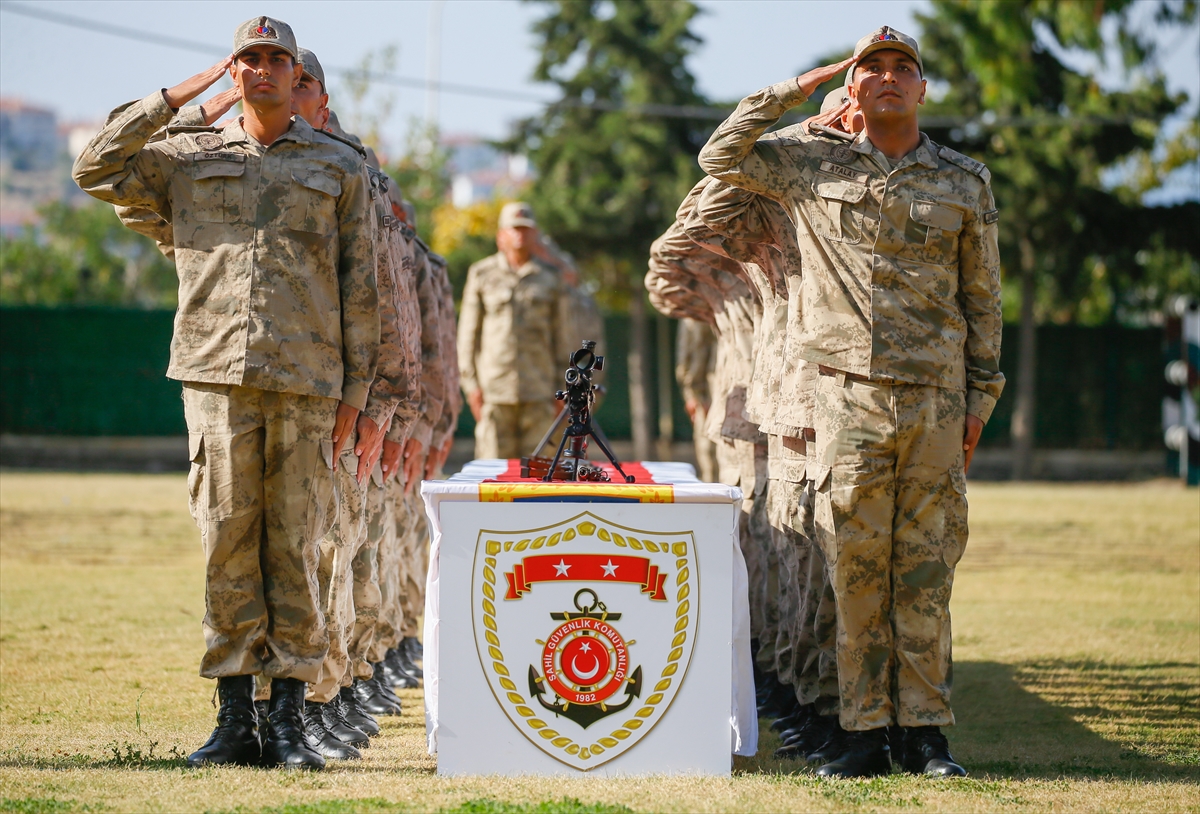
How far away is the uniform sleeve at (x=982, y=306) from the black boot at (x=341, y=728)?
107 inches

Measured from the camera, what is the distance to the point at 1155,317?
98.3ft

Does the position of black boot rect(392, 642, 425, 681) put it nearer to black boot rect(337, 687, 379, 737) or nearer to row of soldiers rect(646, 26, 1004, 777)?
black boot rect(337, 687, 379, 737)

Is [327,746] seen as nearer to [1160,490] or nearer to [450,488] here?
[450,488]

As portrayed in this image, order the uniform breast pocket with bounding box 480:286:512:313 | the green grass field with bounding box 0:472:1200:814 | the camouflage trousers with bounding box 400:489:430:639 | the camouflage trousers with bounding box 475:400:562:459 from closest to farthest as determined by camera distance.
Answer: the green grass field with bounding box 0:472:1200:814, the camouflage trousers with bounding box 400:489:430:639, the camouflage trousers with bounding box 475:400:562:459, the uniform breast pocket with bounding box 480:286:512:313

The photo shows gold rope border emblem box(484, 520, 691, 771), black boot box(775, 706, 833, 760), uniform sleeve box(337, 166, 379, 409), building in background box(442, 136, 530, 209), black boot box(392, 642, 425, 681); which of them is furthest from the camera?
building in background box(442, 136, 530, 209)

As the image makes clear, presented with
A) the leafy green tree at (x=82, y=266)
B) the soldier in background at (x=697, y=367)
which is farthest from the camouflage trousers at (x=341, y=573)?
the leafy green tree at (x=82, y=266)

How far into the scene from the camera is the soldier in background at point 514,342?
11258mm

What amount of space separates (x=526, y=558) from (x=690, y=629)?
2.04 feet

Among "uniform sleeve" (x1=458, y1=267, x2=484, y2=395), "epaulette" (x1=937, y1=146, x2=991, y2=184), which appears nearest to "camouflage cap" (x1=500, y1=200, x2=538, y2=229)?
"uniform sleeve" (x1=458, y1=267, x2=484, y2=395)

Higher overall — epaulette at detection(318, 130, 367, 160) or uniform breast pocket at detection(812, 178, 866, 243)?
epaulette at detection(318, 130, 367, 160)

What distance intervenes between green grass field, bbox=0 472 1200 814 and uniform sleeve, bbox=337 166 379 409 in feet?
4.64

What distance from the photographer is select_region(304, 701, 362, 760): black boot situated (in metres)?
4.89

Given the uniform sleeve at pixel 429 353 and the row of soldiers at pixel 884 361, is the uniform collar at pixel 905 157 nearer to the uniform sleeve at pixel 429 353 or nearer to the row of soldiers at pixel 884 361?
the row of soldiers at pixel 884 361

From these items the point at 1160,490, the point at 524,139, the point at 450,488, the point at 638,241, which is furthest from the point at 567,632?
the point at 524,139
